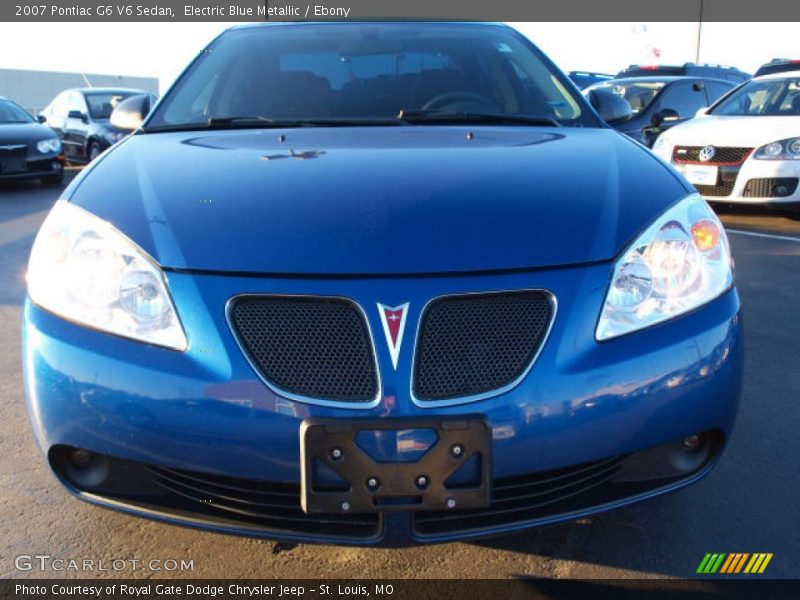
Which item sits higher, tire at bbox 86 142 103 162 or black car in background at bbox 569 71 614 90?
black car in background at bbox 569 71 614 90

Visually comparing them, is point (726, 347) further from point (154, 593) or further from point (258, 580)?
point (154, 593)

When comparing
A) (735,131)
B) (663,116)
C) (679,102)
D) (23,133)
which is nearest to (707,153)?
(735,131)

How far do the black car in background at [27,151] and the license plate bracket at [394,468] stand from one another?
32.2 feet

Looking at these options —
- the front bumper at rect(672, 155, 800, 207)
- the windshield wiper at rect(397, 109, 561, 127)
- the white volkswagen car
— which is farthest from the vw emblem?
the windshield wiper at rect(397, 109, 561, 127)

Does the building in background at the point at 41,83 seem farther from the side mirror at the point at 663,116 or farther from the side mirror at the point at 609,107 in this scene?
the side mirror at the point at 609,107

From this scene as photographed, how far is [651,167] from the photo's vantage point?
2150 millimetres

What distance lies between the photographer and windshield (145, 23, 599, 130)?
279cm

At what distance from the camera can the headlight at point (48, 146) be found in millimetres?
10094

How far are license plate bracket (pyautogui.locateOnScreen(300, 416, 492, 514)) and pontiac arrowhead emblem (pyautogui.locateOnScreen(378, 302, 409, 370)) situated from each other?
0.50 feet

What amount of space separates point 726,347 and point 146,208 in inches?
56.7

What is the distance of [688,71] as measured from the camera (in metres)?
13.9

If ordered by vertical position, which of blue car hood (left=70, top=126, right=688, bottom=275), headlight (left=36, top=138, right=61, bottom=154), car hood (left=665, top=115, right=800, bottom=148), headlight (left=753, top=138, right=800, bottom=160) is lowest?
headlight (left=36, top=138, right=61, bottom=154)

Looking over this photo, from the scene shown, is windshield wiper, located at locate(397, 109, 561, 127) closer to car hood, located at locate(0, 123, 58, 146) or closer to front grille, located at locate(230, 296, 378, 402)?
front grille, located at locate(230, 296, 378, 402)

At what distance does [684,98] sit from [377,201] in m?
9.60
